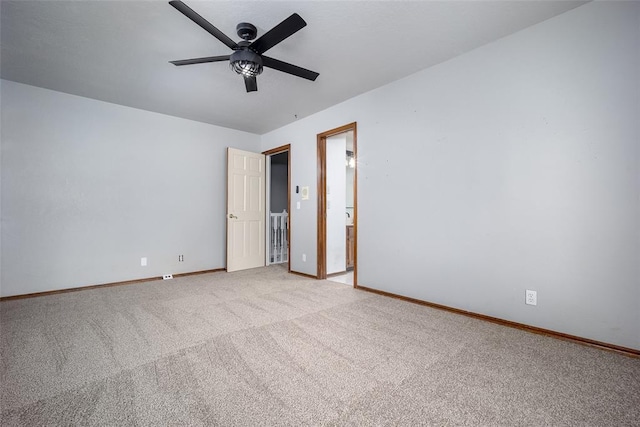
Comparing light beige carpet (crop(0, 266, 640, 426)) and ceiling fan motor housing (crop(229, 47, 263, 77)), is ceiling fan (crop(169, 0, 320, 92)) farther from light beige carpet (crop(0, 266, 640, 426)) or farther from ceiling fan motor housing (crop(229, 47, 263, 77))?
light beige carpet (crop(0, 266, 640, 426))

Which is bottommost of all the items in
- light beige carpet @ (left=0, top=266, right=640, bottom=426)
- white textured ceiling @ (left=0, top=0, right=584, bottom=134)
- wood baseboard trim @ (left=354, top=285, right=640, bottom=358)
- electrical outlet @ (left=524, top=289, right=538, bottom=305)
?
light beige carpet @ (left=0, top=266, right=640, bottom=426)

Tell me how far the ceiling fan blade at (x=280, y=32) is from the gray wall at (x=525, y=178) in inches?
67.9

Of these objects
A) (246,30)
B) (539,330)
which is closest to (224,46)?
(246,30)

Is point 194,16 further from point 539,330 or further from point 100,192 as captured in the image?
point 539,330

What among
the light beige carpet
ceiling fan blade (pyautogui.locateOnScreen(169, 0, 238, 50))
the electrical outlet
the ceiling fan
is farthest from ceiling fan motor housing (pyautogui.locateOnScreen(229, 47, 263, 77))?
the electrical outlet

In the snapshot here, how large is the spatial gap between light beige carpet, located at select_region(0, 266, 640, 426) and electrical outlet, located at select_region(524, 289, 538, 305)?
262 millimetres

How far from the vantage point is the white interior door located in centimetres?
470

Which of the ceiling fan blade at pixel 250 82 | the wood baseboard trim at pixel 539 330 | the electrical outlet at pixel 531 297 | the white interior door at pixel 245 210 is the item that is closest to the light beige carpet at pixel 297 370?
the wood baseboard trim at pixel 539 330

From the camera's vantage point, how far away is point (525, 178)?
2299 mm

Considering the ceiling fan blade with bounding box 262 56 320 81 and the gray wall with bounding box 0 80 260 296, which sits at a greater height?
the ceiling fan blade with bounding box 262 56 320 81

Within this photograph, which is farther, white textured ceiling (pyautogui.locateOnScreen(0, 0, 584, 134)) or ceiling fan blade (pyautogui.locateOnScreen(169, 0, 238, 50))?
white textured ceiling (pyautogui.locateOnScreen(0, 0, 584, 134))

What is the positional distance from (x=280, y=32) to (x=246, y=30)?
461mm

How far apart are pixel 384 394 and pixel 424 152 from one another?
7.72 feet

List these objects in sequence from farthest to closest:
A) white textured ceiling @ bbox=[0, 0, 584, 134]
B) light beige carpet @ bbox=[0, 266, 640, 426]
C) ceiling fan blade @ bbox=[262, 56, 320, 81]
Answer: ceiling fan blade @ bbox=[262, 56, 320, 81]
white textured ceiling @ bbox=[0, 0, 584, 134]
light beige carpet @ bbox=[0, 266, 640, 426]
